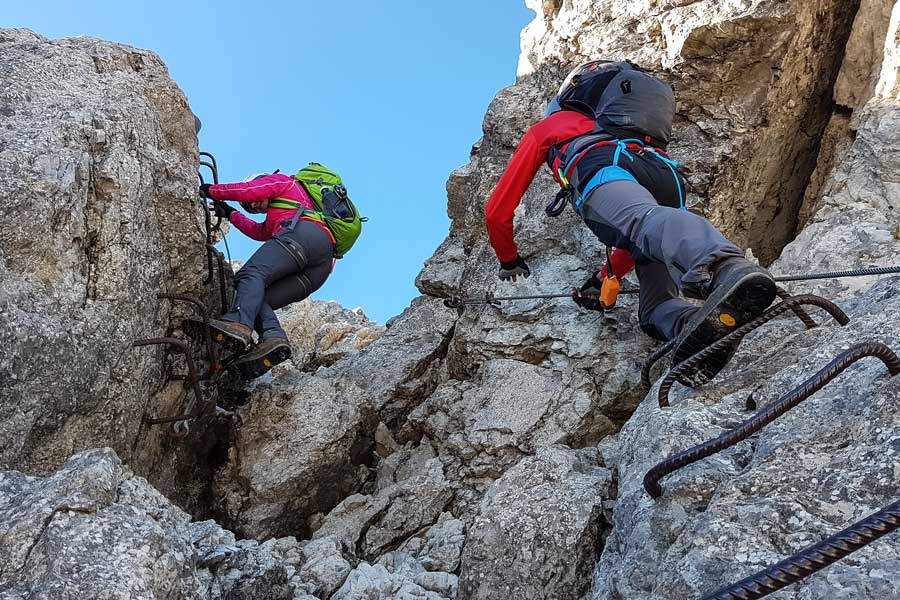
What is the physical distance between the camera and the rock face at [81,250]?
5.77 metres

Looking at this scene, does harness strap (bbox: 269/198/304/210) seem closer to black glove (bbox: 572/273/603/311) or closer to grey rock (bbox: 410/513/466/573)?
black glove (bbox: 572/273/603/311)

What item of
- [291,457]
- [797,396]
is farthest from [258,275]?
[797,396]

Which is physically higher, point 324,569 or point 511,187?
point 511,187

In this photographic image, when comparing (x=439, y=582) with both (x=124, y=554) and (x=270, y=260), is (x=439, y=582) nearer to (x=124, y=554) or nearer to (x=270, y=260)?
(x=124, y=554)

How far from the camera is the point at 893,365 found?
3.58 metres

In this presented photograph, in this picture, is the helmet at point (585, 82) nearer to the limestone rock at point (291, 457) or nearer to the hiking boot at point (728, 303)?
the hiking boot at point (728, 303)

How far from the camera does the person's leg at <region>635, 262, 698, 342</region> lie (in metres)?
7.20

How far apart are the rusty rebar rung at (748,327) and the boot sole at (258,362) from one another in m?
4.67

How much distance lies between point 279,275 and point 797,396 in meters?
6.61

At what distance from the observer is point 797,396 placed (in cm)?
343

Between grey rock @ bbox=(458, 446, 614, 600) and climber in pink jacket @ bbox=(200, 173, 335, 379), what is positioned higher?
climber in pink jacket @ bbox=(200, 173, 335, 379)

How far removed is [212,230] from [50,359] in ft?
10.1

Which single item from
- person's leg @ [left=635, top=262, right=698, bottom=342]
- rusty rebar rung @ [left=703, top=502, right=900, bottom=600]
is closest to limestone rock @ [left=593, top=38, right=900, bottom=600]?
rusty rebar rung @ [left=703, top=502, right=900, bottom=600]

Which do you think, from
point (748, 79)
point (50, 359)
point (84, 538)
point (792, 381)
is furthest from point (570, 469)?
point (748, 79)
